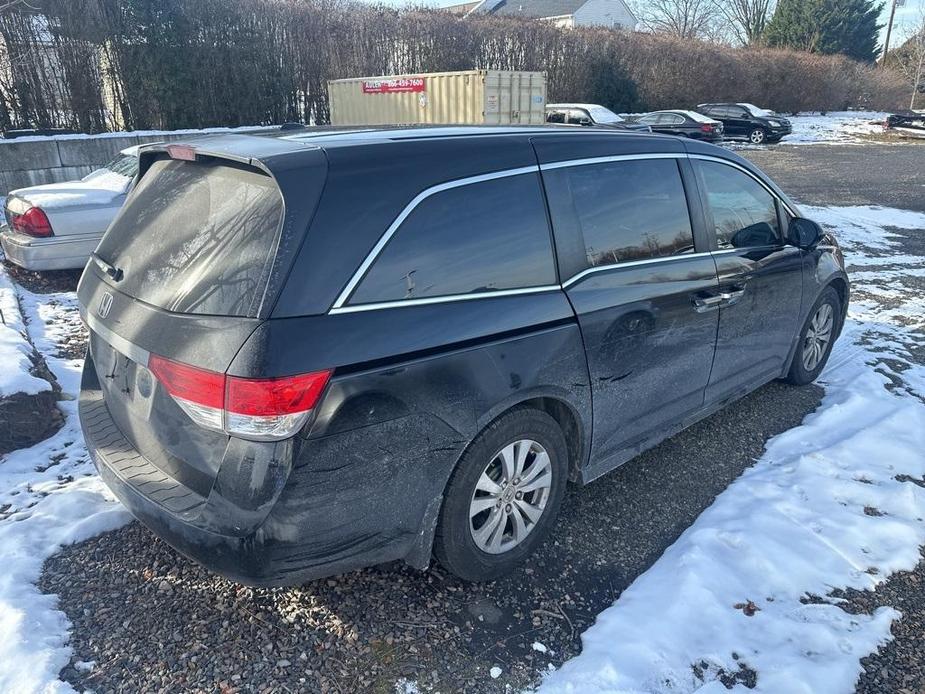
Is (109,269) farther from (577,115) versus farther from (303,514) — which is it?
(577,115)

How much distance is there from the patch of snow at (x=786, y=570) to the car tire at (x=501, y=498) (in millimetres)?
472

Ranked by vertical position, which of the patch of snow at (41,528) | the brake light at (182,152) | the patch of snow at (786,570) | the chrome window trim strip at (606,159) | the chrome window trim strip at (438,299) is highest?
the brake light at (182,152)

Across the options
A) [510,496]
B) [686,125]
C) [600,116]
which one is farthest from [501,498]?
[686,125]

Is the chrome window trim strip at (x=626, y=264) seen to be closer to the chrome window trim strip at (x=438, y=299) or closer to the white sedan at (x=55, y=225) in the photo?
the chrome window trim strip at (x=438, y=299)

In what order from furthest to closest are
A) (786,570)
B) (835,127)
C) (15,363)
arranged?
(835,127), (15,363), (786,570)

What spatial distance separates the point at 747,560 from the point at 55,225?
6.90m

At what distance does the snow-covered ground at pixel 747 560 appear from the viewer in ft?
7.86

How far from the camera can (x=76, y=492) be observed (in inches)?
131

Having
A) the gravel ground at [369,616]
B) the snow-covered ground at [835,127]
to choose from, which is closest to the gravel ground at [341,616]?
the gravel ground at [369,616]

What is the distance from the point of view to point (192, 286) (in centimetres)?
226

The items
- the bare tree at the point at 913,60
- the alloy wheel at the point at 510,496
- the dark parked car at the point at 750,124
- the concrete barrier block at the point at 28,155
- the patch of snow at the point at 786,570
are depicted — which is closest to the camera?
the patch of snow at the point at 786,570

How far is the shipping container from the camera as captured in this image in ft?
48.8

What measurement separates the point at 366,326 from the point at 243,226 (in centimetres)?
55

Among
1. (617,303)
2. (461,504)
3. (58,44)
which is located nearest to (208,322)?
(461,504)
